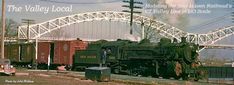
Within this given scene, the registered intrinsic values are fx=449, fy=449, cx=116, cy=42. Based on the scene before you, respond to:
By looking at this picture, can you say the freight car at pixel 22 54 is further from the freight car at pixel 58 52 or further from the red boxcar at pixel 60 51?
the red boxcar at pixel 60 51

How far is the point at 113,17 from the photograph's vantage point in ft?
504

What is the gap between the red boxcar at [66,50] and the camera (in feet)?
160

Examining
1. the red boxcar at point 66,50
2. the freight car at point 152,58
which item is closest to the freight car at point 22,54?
the red boxcar at point 66,50

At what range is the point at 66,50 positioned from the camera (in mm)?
49094

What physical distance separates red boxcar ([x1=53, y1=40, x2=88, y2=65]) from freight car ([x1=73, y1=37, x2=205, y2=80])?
6154mm

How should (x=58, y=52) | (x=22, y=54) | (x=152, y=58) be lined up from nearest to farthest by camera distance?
(x=152, y=58), (x=58, y=52), (x=22, y=54)

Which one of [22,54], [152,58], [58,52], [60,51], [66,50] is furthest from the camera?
[22,54]

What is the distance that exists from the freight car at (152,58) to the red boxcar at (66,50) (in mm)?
6154

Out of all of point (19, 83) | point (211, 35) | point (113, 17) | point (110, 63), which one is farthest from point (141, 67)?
point (211, 35)

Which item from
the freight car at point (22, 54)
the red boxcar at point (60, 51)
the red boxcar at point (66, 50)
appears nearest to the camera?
the red boxcar at point (66, 50)

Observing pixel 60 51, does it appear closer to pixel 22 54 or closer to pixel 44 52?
pixel 44 52

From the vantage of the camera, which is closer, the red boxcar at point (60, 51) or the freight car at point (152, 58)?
the freight car at point (152, 58)

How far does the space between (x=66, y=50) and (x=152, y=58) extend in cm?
1447

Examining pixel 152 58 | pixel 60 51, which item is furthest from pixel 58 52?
pixel 152 58
